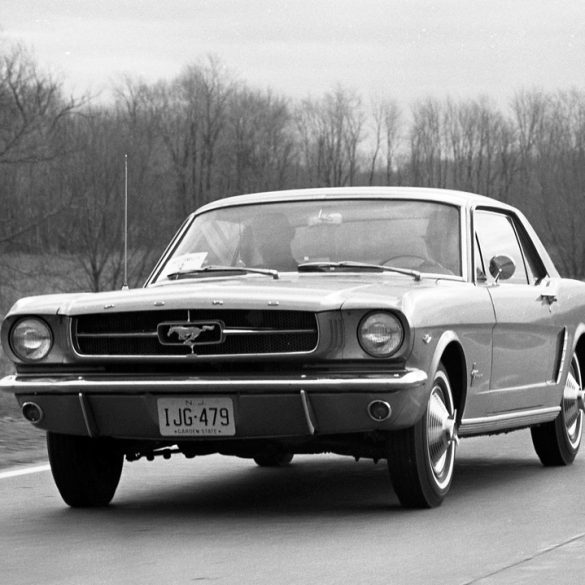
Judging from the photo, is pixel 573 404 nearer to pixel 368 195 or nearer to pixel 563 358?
pixel 563 358

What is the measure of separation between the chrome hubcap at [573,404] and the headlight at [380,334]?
9.55 feet

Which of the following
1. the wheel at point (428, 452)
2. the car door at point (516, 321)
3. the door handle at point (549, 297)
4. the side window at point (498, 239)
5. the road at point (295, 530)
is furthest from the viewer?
the door handle at point (549, 297)

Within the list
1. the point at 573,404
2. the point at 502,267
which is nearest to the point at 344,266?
the point at 502,267

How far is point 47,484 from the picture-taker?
866cm

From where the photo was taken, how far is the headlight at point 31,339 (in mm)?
7309

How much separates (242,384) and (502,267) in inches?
84.3

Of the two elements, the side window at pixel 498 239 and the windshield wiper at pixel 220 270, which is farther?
the side window at pixel 498 239

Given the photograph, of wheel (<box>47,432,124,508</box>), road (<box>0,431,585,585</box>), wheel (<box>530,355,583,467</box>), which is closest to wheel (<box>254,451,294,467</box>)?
road (<box>0,431,585,585</box>)

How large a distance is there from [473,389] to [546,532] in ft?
4.34

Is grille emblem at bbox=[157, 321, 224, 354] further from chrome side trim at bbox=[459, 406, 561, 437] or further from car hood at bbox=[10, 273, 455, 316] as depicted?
chrome side trim at bbox=[459, 406, 561, 437]

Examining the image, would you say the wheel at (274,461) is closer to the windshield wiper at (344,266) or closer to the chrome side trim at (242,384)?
the windshield wiper at (344,266)

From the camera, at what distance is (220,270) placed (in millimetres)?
8180

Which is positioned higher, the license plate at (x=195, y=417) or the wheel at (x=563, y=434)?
the license plate at (x=195, y=417)

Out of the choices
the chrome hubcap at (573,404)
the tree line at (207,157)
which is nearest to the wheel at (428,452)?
the chrome hubcap at (573,404)
